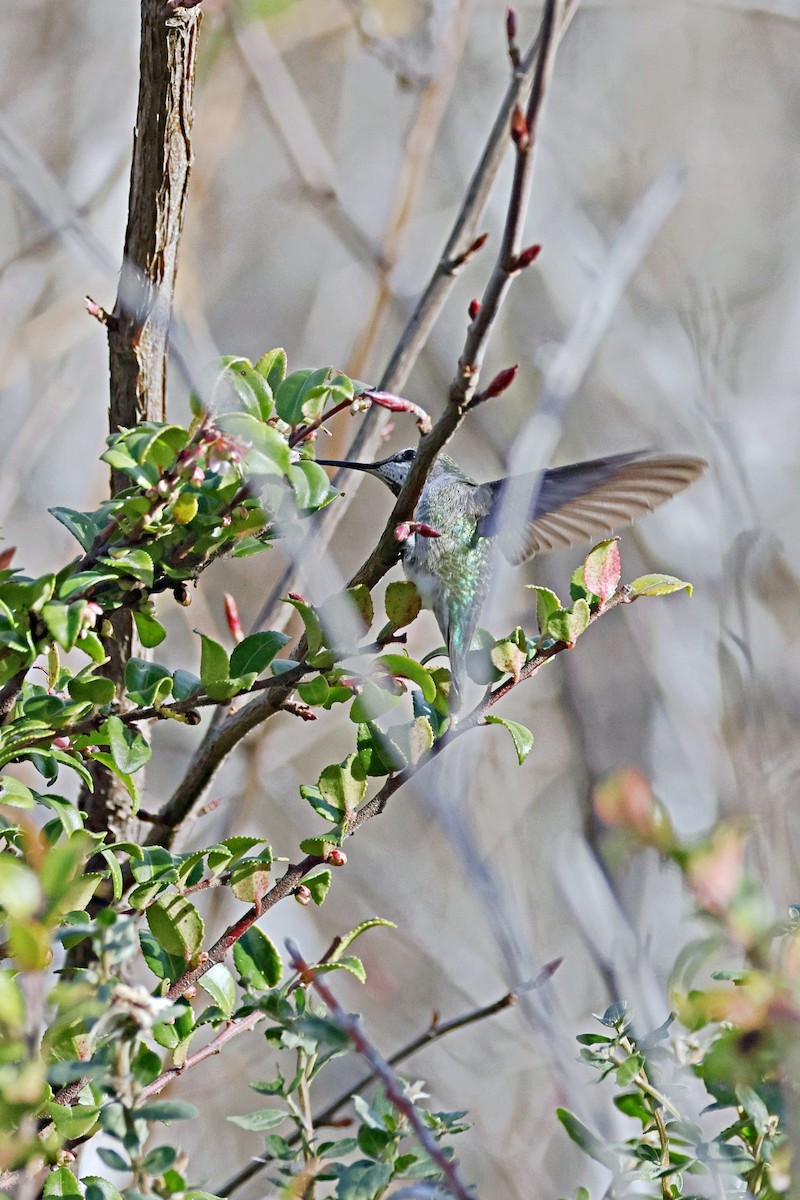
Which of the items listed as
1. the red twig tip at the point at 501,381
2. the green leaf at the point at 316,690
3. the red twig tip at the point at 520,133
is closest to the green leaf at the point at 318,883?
the green leaf at the point at 316,690

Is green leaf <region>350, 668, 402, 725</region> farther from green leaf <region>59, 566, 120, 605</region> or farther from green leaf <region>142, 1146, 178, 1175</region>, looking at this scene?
green leaf <region>142, 1146, 178, 1175</region>

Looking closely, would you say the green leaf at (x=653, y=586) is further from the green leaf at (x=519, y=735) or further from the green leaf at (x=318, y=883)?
the green leaf at (x=318, y=883)

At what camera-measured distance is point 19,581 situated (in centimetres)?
71

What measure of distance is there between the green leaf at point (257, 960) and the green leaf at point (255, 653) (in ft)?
0.56

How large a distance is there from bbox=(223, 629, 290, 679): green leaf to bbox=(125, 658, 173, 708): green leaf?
0.05 metres

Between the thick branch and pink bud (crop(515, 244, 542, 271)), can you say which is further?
the thick branch

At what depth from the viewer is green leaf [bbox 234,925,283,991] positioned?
0.76 meters

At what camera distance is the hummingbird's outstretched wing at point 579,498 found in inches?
48.4

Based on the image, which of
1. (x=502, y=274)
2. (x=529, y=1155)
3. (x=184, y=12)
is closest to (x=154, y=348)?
(x=184, y=12)

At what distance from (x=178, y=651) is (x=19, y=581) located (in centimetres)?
234

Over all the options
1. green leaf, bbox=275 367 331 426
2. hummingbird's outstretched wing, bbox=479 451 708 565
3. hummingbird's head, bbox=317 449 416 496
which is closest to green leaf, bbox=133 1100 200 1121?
green leaf, bbox=275 367 331 426

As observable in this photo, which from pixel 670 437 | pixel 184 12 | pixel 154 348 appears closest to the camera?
pixel 184 12

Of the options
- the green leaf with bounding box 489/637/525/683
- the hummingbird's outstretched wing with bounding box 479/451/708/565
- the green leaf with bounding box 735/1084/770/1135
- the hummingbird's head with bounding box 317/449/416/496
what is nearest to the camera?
the green leaf with bounding box 735/1084/770/1135

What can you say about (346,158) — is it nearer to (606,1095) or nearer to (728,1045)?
(606,1095)
